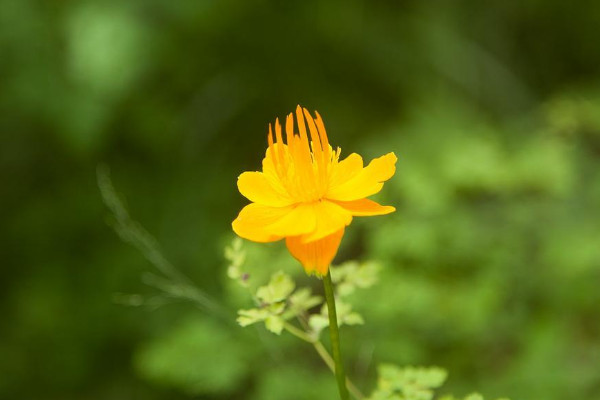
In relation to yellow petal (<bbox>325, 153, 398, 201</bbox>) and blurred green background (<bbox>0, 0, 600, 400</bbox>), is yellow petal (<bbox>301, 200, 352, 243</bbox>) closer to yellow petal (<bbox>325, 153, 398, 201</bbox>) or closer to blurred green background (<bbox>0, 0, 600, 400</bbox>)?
yellow petal (<bbox>325, 153, 398, 201</bbox>)

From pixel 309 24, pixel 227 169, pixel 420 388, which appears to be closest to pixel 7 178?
pixel 227 169

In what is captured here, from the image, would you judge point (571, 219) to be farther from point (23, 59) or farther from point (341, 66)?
point (23, 59)

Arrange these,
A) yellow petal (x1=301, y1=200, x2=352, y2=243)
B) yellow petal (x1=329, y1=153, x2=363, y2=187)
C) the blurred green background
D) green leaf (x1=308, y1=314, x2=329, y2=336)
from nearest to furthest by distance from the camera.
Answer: yellow petal (x1=301, y1=200, x2=352, y2=243)
yellow petal (x1=329, y1=153, x2=363, y2=187)
green leaf (x1=308, y1=314, x2=329, y2=336)
the blurred green background

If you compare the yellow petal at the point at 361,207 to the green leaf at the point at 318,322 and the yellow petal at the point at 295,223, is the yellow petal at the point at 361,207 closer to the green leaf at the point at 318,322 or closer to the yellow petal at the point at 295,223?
the yellow petal at the point at 295,223

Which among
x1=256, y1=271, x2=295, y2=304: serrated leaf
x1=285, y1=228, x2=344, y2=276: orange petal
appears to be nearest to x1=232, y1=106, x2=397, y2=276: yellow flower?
x1=285, y1=228, x2=344, y2=276: orange petal

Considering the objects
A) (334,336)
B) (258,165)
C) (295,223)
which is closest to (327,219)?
(295,223)

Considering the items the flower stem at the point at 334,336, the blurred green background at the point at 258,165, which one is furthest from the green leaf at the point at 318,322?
the blurred green background at the point at 258,165

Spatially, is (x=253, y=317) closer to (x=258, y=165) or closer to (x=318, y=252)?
(x=318, y=252)

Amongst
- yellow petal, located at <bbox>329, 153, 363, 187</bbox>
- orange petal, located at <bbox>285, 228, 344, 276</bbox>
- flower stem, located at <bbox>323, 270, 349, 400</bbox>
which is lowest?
flower stem, located at <bbox>323, 270, 349, 400</bbox>
